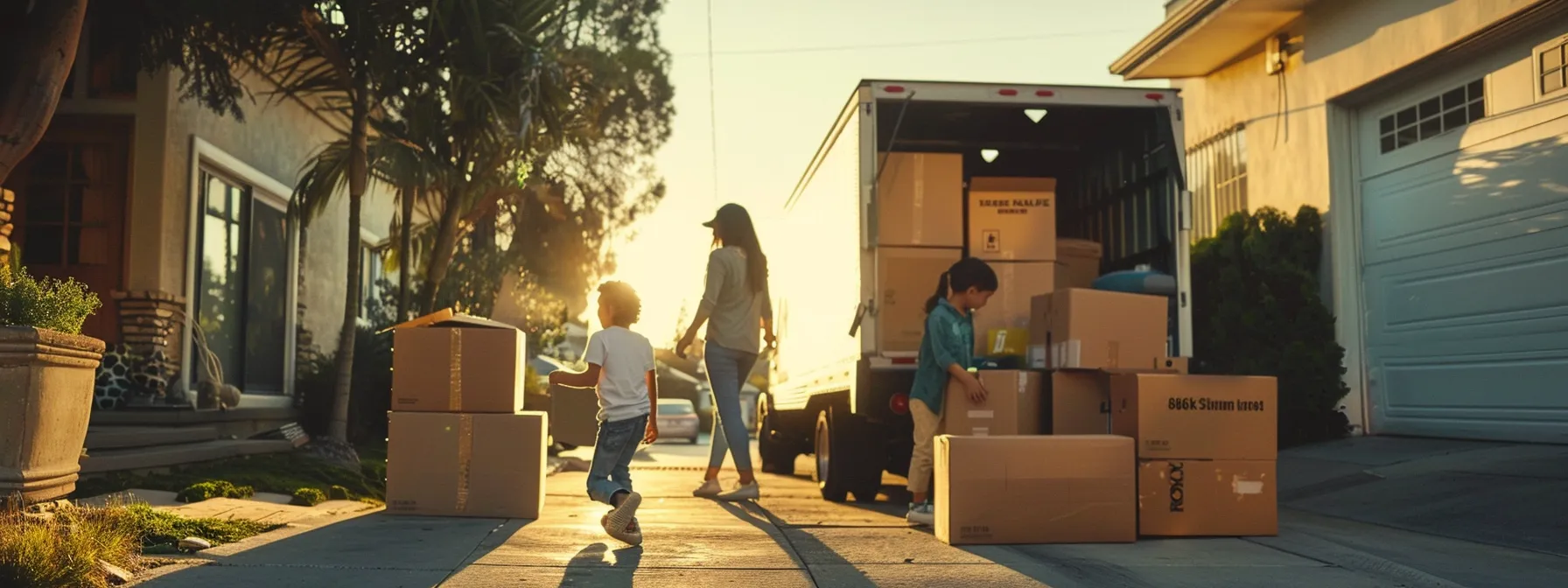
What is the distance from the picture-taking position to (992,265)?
9078 mm

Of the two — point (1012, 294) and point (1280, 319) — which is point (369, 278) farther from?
point (1012, 294)

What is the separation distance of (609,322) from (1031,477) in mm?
2197

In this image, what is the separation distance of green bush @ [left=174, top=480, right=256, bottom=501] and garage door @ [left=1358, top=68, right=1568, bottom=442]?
27.9ft

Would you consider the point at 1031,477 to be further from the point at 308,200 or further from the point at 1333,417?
the point at 308,200

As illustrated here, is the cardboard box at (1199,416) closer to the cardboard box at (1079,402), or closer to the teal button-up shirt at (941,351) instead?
the cardboard box at (1079,402)

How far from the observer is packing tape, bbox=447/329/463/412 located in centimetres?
717

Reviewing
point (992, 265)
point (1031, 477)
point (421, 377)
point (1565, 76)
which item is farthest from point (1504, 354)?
point (421, 377)

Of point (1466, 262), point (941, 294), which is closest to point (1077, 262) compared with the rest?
point (941, 294)

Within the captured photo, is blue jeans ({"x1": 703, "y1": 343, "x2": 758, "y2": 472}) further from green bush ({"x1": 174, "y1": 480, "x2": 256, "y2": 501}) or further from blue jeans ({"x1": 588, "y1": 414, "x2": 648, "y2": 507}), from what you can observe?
green bush ({"x1": 174, "y1": 480, "x2": 256, "y2": 501})

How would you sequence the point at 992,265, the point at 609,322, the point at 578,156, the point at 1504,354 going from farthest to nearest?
the point at 578,156, the point at 1504,354, the point at 992,265, the point at 609,322

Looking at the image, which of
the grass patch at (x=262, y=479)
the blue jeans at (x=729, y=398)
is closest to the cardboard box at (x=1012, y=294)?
the blue jeans at (x=729, y=398)

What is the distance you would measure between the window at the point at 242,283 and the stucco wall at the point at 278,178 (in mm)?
398

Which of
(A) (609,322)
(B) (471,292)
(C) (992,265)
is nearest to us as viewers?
(A) (609,322)

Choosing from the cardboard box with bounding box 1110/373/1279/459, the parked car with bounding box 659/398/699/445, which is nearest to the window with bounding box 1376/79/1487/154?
the cardboard box with bounding box 1110/373/1279/459
